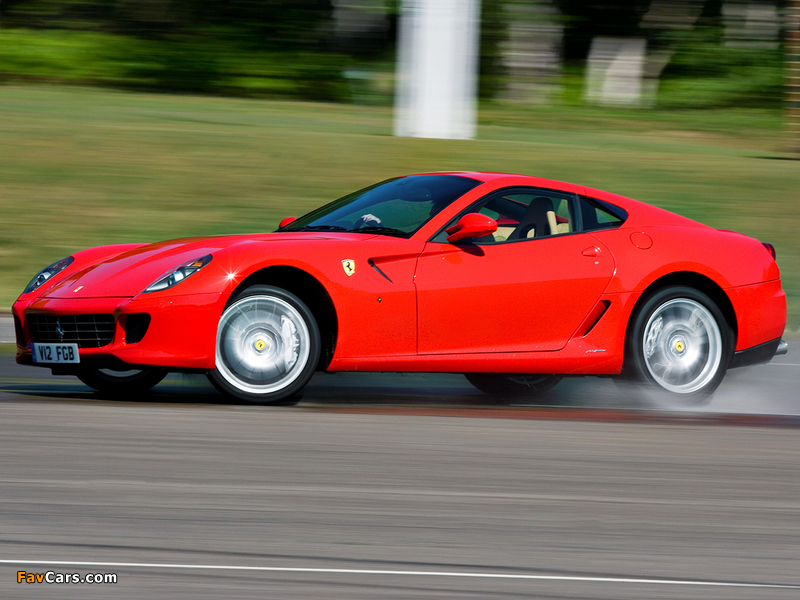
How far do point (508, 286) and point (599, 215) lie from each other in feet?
3.00

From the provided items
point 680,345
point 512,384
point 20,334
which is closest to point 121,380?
point 20,334

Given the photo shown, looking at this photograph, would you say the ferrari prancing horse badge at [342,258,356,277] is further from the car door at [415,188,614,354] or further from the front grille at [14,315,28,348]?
the front grille at [14,315,28,348]

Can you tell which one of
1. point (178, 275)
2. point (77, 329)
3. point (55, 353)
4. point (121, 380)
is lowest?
point (121, 380)

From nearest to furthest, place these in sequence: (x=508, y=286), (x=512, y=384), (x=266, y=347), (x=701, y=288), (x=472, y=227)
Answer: (x=266, y=347), (x=472, y=227), (x=508, y=286), (x=701, y=288), (x=512, y=384)

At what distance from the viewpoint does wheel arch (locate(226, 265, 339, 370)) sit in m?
6.03

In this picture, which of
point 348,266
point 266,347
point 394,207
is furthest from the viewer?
point 394,207

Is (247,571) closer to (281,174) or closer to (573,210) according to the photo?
(573,210)

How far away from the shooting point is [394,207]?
664 cm

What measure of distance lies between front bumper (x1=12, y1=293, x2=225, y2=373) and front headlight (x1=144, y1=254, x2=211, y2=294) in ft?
0.24

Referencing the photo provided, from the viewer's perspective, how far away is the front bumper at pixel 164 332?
5.71 metres

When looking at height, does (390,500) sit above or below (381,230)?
below

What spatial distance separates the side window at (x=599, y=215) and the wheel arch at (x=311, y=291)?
172 cm

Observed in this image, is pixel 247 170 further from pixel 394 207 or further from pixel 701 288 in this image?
pixel 701 288

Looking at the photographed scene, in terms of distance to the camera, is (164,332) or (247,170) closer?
(164,332)
